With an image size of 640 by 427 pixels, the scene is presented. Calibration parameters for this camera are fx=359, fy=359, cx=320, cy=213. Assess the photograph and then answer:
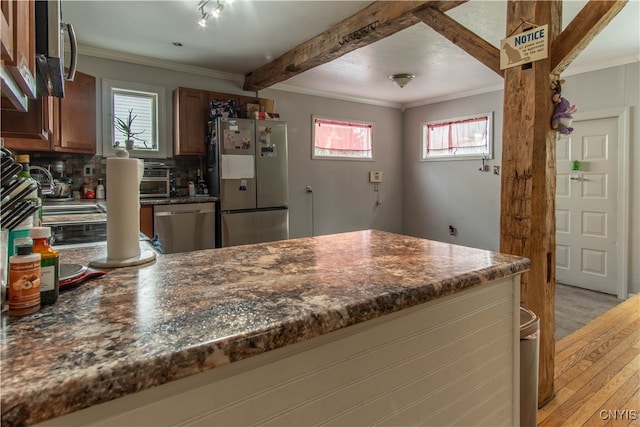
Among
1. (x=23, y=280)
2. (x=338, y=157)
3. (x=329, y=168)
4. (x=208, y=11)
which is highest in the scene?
(x=208, y=11)

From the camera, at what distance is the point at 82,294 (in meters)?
0.76

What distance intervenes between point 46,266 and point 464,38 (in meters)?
2.38

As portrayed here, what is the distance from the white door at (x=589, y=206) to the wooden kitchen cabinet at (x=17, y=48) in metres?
4.70

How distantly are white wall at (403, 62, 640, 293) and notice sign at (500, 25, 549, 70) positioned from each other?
280 cm

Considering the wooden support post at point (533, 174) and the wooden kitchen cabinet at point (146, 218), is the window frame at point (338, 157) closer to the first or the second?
the wooden kitchen cabinet at point (146, 218)

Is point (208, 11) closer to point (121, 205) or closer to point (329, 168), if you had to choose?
point (121, 205)

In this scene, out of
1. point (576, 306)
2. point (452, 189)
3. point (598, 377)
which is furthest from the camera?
point (452, 189)

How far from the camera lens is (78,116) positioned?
11.1 ft

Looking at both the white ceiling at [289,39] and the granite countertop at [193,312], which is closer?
the granite countertop at [193,312]

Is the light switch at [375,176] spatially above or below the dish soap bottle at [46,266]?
above

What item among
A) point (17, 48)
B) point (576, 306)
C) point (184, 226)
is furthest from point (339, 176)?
point (17, 48)

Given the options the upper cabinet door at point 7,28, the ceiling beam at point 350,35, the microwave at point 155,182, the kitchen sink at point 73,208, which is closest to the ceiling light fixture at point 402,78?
the ceiling beam at point 350,35

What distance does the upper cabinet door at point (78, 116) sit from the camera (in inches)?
129

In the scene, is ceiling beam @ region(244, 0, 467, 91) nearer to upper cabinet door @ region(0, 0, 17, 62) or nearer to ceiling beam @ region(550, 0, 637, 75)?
ceiling beam @ region(550, 0, 637, 75)
